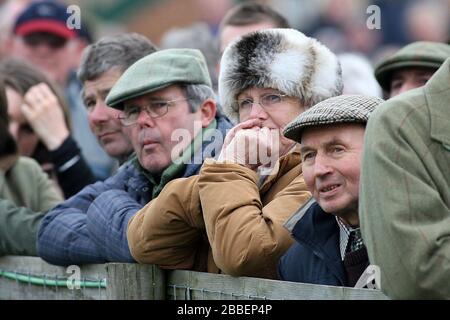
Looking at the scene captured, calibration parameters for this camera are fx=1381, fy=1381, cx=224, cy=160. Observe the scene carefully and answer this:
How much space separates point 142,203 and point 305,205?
1.42m

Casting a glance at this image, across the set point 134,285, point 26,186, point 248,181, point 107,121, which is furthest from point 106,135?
point 248,181

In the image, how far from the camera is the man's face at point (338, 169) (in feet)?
15.8

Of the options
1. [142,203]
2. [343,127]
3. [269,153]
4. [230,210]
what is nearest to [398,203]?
[343,127]

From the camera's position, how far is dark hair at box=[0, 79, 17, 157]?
794cm

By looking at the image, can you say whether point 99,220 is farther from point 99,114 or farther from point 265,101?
point 99,114

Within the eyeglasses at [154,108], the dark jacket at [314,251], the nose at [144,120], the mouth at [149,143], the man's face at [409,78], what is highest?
the man's face at [409,78]

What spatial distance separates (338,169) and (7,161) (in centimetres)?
353

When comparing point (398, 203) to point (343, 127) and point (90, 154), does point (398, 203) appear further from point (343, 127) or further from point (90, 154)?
point (90, 154)

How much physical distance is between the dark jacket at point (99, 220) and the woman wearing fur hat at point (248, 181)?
328mm

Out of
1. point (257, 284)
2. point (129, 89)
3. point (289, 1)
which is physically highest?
point (289, 1)

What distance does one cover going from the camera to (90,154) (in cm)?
988

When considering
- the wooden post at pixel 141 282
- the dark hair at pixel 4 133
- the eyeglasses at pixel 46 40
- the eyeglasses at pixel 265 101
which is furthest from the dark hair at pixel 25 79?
the wooden post at pixel 141 282

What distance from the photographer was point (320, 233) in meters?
4.89

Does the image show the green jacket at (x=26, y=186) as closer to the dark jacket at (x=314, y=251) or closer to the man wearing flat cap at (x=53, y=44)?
the man wearing flat cap at (x=53, y=44)
